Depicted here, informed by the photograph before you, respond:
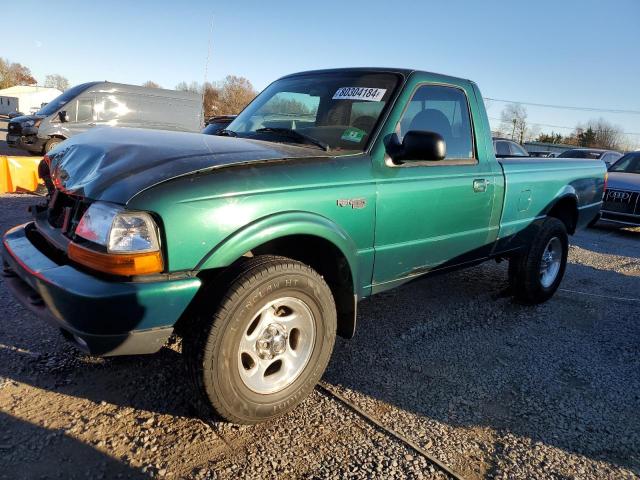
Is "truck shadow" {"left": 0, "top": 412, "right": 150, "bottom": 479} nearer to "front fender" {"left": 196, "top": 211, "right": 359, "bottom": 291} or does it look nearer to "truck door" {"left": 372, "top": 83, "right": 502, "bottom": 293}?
"front fender" {"left": 196, "top": 211, "right": 359, "bottom": 291}

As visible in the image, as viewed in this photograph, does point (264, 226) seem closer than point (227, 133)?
Yes

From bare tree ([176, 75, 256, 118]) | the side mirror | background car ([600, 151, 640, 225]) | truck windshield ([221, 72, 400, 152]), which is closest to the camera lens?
the side mirror

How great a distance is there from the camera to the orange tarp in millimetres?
8430

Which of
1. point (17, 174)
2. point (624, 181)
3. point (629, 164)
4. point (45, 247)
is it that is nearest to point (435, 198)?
point (45, 247)

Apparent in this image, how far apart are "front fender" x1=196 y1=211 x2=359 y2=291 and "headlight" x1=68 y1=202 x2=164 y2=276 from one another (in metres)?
0.22

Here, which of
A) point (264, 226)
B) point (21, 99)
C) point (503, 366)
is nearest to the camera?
point (264, 226)

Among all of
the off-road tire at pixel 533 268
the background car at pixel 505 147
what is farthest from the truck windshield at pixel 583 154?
the off-road tire at pixel 533 268

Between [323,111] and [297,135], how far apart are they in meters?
0.36

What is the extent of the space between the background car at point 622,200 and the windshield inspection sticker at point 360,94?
7.40m

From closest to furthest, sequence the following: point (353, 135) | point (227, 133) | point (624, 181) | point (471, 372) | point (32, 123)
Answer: point (353, 135) → point (471, 372) → point (227, 133) → point (624, 181) → point (32, 123)

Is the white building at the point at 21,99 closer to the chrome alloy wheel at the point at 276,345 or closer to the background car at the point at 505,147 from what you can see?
the background car at the point at 505,147

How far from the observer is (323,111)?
3326 mm

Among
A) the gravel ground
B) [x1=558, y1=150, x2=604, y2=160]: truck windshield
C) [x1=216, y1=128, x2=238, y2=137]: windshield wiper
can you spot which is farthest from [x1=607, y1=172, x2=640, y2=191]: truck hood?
[x1=216, y1=128, x2=238, y2=137]: windshield wiper

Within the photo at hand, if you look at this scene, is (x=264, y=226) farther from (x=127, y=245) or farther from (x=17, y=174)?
(x=17, y=174)
